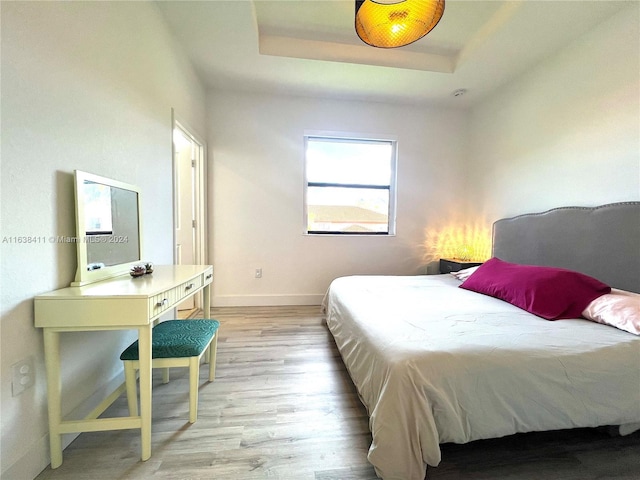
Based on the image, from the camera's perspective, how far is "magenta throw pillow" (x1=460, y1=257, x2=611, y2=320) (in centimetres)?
166

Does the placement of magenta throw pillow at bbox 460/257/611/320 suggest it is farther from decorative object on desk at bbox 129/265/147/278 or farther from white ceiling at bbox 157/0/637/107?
decorative object on desk at bbox 129/265/147/278

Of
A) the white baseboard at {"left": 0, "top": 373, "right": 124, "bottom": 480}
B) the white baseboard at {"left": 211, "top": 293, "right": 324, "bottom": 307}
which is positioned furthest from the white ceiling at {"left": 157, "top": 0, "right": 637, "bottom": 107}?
the white baseboard at {"left": 0, "top": 373, "right": 124, "bottom": 480}

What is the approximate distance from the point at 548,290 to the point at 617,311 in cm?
31

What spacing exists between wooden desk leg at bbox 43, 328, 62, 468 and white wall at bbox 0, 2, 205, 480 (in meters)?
0.04

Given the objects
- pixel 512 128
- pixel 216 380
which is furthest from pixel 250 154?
pixel 512 128

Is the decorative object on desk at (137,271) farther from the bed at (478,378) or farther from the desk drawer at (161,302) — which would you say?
the bed at (478,378)

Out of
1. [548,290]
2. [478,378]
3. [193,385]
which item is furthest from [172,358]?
[548,290]

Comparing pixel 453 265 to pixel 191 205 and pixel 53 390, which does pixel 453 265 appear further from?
pixel 53 390

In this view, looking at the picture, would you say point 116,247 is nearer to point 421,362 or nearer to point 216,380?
point 216,380

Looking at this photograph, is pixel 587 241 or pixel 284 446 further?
pixel 587 241

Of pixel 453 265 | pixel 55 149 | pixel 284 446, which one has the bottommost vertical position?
pixel 284 446

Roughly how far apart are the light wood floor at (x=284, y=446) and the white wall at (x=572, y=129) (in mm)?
1769

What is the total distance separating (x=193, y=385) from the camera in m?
1.45

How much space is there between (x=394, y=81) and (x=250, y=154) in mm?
1906
